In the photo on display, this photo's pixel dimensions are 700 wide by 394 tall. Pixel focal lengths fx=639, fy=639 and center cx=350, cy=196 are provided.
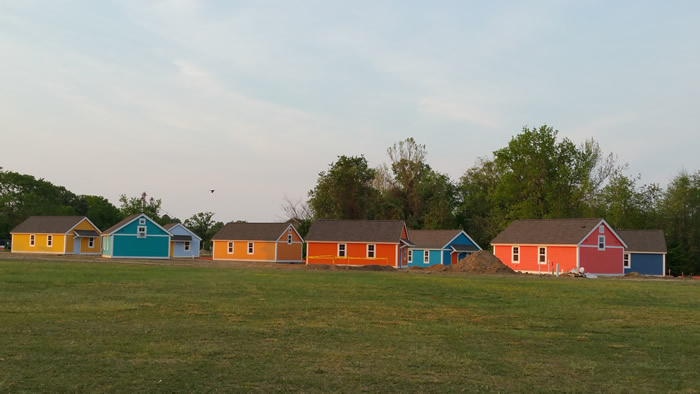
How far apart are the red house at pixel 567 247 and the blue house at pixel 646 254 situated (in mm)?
3755

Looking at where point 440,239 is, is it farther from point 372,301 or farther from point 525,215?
point 372,301

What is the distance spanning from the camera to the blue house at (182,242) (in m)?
77.7

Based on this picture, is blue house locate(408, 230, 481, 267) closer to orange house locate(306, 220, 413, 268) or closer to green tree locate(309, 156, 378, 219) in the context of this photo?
orange house locate(306, 220, 413, 268)

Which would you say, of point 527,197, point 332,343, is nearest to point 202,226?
point 527,197

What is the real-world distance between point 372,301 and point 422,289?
6492 mm

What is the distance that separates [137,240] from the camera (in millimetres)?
68188

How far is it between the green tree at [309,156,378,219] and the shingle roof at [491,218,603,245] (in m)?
27.2

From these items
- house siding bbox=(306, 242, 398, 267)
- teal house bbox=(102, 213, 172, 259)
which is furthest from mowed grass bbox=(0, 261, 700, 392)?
teal house bbox=(102, 213, 172, 259)

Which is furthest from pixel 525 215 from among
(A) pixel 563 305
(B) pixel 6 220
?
(B) pixel 6 220

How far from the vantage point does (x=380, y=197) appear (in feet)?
273

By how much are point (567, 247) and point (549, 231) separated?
286cm

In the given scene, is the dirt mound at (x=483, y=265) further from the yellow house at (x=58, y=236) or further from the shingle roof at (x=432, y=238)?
the yellow house at (x=58, y=236)

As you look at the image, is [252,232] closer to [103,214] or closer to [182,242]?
[182,242]

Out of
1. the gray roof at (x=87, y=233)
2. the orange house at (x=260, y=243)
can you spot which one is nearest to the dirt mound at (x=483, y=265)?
the orange house at (x=260, y=243)
